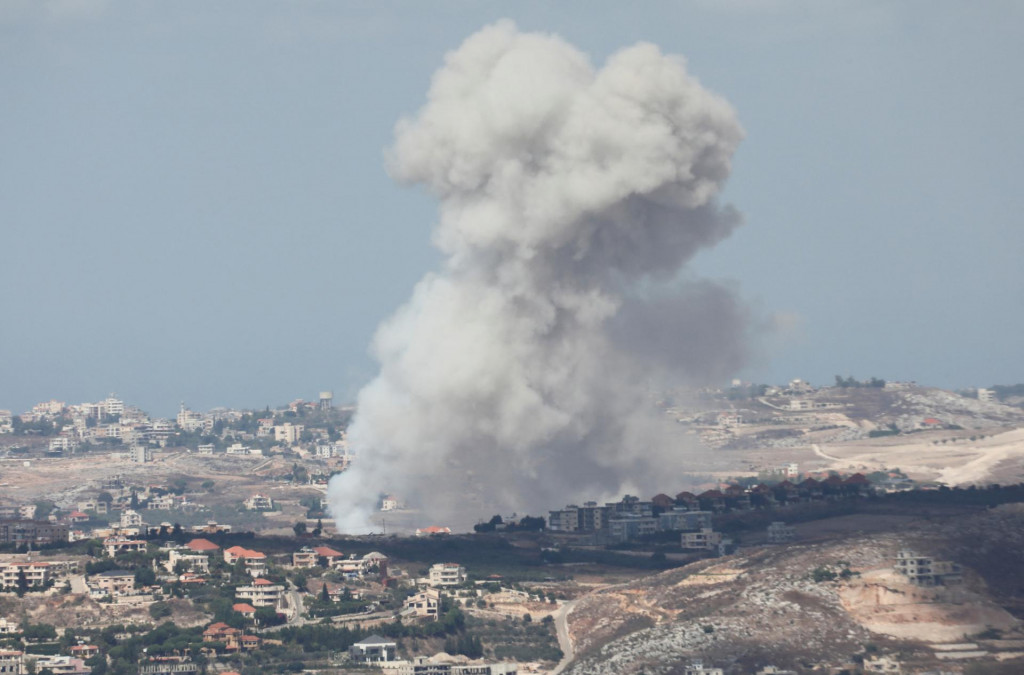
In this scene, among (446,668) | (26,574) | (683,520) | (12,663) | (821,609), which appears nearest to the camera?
(12,663)

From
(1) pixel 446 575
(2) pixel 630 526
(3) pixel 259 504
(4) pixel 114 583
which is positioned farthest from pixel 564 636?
(3) pixel 259 504

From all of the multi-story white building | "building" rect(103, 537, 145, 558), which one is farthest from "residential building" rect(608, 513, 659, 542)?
the multi-story white building

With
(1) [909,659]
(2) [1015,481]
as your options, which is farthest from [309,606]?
(2) [1015,481]

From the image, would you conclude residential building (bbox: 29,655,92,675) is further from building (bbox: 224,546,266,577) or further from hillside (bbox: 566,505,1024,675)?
hillside (bbox: 566,505,1024,675)

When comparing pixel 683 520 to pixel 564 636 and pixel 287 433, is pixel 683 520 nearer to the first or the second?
pixel 564 636

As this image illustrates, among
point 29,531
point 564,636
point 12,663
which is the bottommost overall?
point 12,663

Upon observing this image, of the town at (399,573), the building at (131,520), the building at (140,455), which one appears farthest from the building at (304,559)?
the building at (140,455)
